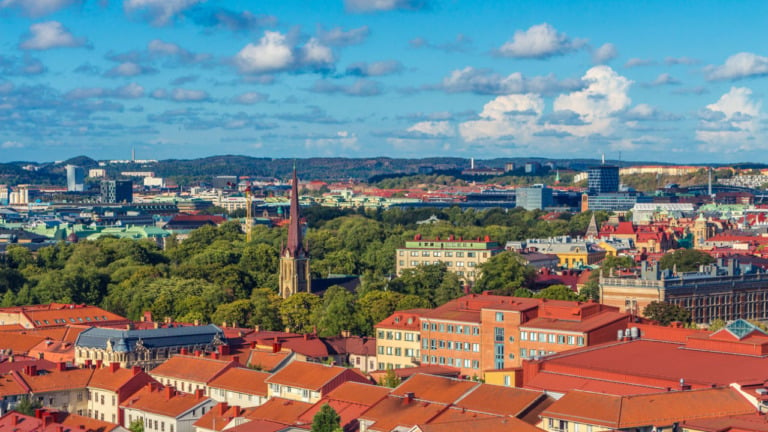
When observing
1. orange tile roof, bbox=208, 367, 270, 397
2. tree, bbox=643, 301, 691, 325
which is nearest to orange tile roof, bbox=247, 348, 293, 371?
orange tile roof, bbox=208, 367, 270, 397

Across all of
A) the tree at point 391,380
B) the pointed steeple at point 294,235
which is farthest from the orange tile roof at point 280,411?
the pointed steeple at point 294,235

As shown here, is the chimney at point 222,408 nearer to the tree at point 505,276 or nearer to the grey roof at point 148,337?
the grey roof at point 148,337

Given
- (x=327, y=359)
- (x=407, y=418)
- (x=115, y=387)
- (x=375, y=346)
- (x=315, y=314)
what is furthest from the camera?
(x=315, y=314)

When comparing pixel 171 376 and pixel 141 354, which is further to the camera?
pixel 141 354

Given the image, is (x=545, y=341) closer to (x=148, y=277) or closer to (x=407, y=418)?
(x=407, y=418)

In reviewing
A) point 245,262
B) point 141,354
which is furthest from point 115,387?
point 245,262

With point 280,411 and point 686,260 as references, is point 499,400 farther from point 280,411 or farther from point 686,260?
point 686,260

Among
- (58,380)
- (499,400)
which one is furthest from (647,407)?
(58,380)
